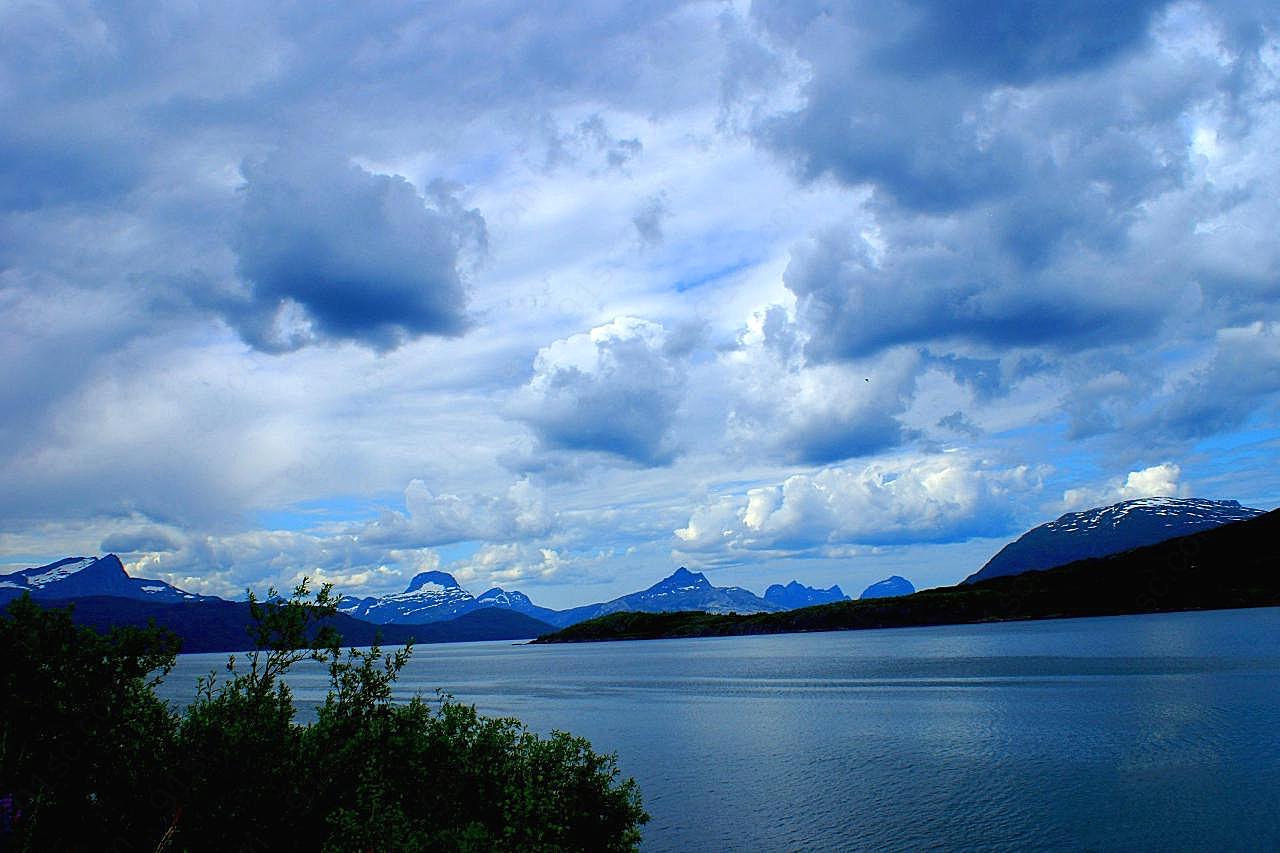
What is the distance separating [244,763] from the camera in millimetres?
27922

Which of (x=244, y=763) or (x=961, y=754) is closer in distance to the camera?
(x=244, y=763)

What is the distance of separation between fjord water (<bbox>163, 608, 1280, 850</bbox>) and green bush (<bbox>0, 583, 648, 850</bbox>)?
7.74 ft

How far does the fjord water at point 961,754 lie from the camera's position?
48469 mm

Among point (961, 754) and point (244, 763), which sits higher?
point (244, 763)

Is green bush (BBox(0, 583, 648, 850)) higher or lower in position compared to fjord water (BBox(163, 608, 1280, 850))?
higher

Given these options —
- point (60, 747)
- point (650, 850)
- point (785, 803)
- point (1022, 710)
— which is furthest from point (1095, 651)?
point (60, 747)

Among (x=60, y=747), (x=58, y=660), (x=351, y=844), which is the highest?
(x=58, y=660)

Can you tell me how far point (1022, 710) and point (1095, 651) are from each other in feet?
297

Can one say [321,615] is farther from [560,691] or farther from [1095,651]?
[1095,651]

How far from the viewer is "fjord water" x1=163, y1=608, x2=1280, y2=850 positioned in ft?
159

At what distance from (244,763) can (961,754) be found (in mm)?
61834

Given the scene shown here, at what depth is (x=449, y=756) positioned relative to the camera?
105 ft

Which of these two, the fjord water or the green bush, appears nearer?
the green bush

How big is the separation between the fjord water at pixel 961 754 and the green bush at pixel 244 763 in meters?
2.36
